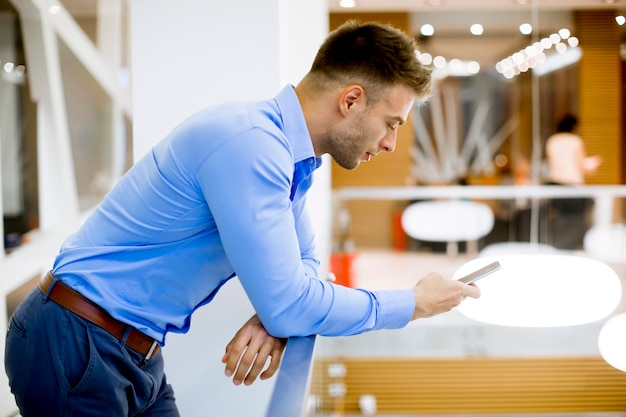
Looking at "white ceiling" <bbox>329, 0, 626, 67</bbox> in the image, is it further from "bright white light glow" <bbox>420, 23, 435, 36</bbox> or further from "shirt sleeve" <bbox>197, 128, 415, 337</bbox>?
"shirt sleeve" <bbox>197, 128, 415, 337</bbox>

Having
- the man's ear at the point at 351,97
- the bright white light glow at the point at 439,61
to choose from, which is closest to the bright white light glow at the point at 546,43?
the bright white light glow at the point at 439,61

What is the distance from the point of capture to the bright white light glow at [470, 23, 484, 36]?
25.2ft

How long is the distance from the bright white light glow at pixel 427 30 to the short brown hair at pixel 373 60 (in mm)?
6808

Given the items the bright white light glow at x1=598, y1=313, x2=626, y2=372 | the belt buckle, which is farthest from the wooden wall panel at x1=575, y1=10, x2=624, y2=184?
the belt buckle

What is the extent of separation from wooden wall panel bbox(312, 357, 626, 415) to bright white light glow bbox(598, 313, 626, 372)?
0.45 meters

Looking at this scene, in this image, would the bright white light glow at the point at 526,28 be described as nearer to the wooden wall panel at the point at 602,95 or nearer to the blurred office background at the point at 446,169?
the blurred office background at the point at 446,169

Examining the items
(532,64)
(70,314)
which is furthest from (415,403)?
(70,314)

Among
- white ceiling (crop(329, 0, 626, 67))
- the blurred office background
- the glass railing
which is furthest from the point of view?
white ceiling (crop(329, 0, 626, 67))

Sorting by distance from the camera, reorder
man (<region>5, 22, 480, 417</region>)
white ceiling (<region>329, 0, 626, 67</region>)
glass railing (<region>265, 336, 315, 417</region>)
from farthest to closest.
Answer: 1. white ceiling (<region>329, 0, 626, 67</region>)
2. man (<region>5, 22, 480, 417</region>)
3. glass railing (<region>265, 336, 315, 417</region>)

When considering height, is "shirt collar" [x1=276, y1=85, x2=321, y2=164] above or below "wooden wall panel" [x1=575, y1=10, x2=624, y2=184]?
below

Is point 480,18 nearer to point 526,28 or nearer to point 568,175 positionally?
point 526,28

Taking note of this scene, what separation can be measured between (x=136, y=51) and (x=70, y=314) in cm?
94

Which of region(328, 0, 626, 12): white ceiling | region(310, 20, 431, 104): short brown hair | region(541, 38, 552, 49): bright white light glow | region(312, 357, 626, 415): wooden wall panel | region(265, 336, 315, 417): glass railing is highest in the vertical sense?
region(328, 0, 626, 12): white ceiling

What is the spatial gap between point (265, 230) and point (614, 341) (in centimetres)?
595
